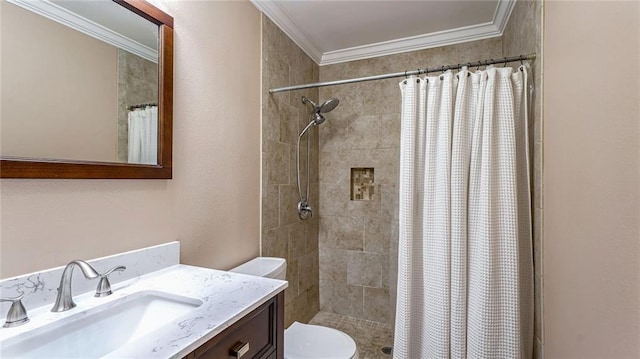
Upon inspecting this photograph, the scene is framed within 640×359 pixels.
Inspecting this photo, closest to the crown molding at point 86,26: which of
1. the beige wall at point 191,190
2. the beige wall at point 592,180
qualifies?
the beige wall at point 191,190

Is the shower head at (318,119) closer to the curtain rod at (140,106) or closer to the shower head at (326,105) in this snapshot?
the shower head at (326,105)

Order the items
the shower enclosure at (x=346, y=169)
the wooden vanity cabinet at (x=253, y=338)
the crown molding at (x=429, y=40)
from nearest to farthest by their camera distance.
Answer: the wooden vanity cabinet at (x=253, y=338)
the crown molding at (x=429, y=40)
the shower enclosure at (x=346, y=169)

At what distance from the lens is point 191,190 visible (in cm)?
135

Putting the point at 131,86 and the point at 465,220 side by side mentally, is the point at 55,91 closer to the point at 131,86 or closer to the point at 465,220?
the point at 131,86

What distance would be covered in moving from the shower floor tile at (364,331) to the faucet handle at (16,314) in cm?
195

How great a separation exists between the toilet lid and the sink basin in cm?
73

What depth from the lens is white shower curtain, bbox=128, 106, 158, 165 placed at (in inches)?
43.6

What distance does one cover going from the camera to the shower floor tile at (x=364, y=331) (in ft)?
7.04

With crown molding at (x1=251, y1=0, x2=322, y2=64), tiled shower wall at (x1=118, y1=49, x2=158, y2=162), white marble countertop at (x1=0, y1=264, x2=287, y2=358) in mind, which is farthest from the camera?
crown molding at (x1=251, y1=0, x2=322, y2=64)

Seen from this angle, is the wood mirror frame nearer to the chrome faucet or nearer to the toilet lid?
the chrome faucet

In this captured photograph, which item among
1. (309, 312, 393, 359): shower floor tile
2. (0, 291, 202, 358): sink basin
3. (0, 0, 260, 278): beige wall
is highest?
(0, 0, 260, 278): beige wall

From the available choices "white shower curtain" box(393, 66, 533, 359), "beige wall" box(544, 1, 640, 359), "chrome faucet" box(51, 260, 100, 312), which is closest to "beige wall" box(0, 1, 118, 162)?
"chrome faucet" box(51, 260, 100, 312)

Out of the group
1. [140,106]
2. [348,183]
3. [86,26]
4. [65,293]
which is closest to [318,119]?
[348,183]

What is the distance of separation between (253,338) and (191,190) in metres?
0.75
